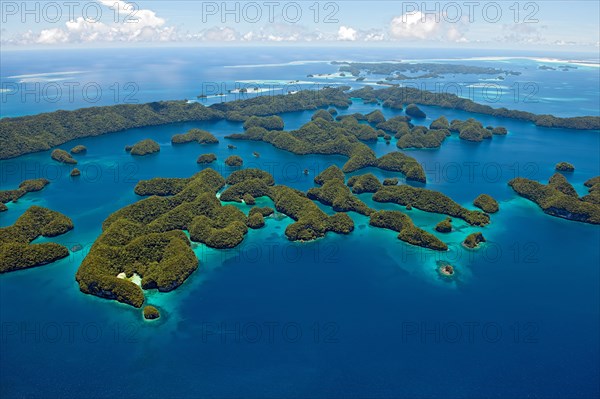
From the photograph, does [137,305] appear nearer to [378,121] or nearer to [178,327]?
[178,327]

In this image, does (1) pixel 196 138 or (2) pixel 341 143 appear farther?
(1) pixel 196 138

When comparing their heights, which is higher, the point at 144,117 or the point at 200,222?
the point at 144,117

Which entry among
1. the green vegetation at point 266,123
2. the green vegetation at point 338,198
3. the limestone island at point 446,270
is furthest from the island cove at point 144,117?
the limestone island at point 446,270

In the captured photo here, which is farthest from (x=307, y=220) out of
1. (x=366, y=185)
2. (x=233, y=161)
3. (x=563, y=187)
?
(x=563, y=187)

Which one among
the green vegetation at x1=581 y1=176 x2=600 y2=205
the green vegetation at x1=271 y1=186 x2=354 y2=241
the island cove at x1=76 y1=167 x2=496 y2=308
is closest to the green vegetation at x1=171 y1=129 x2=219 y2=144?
the island cove at x1=76 y1=167 x2=496 y2=308

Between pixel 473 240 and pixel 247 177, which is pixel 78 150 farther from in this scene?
pixel 473 240

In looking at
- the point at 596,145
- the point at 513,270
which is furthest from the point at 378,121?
the point at 513,270

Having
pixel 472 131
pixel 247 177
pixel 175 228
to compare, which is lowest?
pixel 175 228
